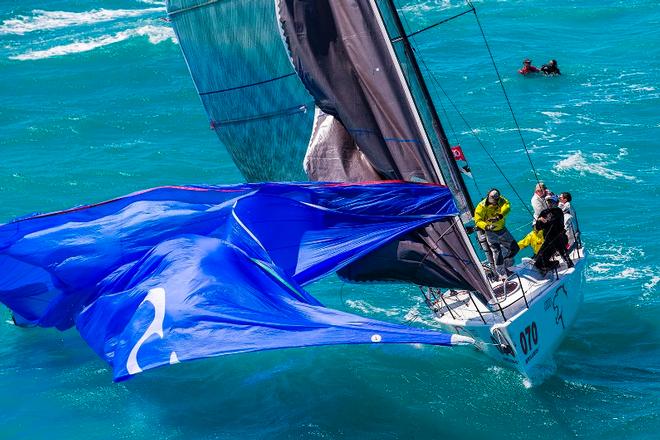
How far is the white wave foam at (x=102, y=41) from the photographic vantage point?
41.4 metres

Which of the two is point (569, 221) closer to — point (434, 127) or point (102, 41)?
point (434, 127)

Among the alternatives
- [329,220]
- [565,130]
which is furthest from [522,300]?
[565,130]

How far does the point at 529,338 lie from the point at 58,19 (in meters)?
35.4

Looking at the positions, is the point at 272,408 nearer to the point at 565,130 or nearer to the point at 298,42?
the point at 298,42

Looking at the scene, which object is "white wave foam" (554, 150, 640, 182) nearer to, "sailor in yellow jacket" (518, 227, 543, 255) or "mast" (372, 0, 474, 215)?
"sailor in yellow jacket" (518, 227, 543, 255)

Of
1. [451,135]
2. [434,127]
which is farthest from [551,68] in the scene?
[434,127]

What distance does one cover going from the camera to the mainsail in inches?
656

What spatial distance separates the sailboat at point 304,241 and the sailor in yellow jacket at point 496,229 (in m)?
0.31

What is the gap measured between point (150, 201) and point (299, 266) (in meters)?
3.23

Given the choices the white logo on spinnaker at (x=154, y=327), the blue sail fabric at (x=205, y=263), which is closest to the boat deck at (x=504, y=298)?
the blue sail fabric at (x=205, y=263)

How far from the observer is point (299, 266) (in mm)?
17406

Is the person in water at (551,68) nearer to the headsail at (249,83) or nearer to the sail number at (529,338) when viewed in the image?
the headsail at (249,83)

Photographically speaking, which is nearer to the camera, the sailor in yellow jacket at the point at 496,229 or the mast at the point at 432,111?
the mast at the point at 432,111

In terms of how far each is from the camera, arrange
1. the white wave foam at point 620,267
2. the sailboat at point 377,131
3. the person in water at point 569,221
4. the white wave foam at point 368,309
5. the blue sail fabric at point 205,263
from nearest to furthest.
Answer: the blue sail fabric at point 205,263 → the sailboat at point 377,131 → the person in water at point 569,221 → the white wave foam at point 368,309 → the white wave foam at point 620,267
